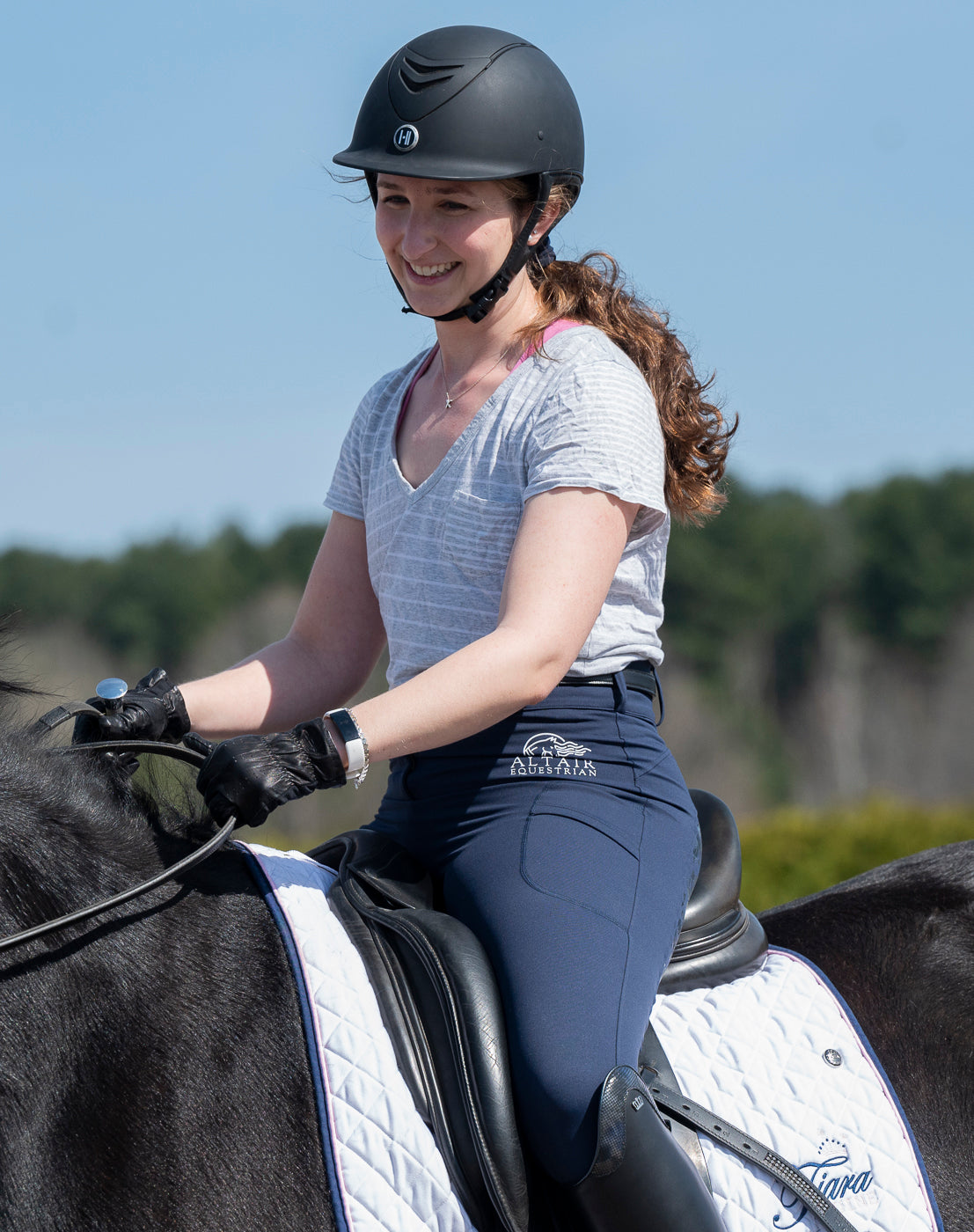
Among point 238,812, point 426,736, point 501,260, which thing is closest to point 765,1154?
point 426,736

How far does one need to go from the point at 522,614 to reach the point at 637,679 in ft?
1.43

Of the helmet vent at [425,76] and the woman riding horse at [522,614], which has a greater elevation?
the helmet vent at [425,76]

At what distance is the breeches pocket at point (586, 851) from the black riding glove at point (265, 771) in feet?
1.28

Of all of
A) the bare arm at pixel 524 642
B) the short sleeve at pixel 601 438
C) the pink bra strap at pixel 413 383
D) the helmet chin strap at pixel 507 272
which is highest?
the helmet chin strap at pixel 507 272

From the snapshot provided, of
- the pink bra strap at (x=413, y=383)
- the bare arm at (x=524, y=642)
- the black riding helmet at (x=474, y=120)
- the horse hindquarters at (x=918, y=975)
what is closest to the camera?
the bare arm at (x=524, y=642)

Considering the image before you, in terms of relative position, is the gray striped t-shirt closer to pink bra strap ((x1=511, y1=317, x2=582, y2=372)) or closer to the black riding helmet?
pink bra strap ((x1=511, y1=317, x2=582, y2=372))

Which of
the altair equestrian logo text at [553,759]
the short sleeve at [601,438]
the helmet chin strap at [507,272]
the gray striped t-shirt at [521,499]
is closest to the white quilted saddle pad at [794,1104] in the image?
the altair equestrian logo text at [553,759]

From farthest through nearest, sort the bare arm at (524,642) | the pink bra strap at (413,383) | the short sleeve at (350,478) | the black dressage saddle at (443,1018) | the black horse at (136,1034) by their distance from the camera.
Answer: the short sleeve at (350,478)
the pink bra strap at (413,383)
the bare arm at (524,642)
the black dressage saddle at (443,1018)
the black horse at (136,1034)

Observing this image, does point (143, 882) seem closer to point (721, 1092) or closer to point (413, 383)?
point (721, 1092)

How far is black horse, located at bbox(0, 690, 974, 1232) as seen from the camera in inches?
73.7

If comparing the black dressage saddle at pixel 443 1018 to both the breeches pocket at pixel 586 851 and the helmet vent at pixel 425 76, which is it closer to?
the breeches pocket at pixel 586 851

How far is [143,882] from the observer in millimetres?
2133

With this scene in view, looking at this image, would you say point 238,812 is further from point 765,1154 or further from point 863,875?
point 863,875

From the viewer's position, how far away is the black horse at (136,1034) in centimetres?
187
